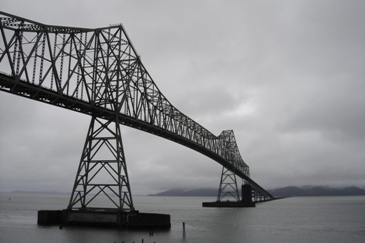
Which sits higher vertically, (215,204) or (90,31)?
(90,31)

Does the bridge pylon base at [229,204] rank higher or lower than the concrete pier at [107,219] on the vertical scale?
higher

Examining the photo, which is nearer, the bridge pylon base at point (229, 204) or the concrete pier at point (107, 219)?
the concrete pier at point (107, 219)

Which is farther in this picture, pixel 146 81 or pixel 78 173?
pixel 146 81

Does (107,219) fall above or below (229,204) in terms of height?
below

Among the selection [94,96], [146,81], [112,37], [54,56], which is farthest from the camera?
[146,81]

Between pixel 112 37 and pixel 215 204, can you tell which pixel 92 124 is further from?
pixel 215 204

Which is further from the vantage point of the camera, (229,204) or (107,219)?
(229,204)

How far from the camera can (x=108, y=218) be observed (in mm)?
44812

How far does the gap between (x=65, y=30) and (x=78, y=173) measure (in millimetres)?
16059

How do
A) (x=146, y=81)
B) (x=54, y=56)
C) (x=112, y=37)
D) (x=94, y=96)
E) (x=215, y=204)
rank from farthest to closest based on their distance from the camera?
1. (x=215, y=204)
2. (x=146, y=81)
3. (x=112, y=37)
4. (x=94, y=96)
5. (x=54, y=56)

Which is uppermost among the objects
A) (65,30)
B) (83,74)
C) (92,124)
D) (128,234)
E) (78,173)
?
(65,30)

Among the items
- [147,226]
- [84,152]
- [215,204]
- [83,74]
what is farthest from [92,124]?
[215,204]

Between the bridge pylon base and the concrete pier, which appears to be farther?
the bridge pylon base

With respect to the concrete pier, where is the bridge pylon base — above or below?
above
